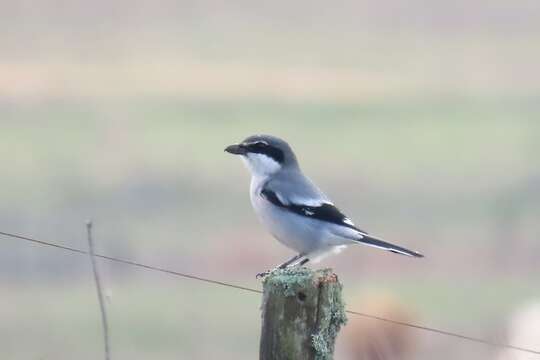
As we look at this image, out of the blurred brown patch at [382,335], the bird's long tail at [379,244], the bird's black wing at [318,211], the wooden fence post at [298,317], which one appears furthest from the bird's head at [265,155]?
the blurred brown patch at [382,335]

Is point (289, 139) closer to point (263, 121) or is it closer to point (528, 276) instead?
point (263, 121)

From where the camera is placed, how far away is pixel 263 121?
24.0 m

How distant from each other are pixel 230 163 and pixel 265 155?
12478 millimetres

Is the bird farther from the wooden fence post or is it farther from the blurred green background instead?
the blurred green background

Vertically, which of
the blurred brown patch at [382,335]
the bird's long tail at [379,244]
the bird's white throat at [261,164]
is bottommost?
the bird's long tail at [379,244]

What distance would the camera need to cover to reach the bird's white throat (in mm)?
9078

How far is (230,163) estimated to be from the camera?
2158 centimetres

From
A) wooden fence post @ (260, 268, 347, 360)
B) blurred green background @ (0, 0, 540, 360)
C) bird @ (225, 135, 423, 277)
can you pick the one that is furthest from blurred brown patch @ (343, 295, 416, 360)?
wooden fence post @ (260, 268, 347, 360)

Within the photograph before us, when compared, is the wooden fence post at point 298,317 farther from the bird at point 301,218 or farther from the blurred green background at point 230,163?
the blurred green background at point 230,163

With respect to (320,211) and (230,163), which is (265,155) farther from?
(230,163)

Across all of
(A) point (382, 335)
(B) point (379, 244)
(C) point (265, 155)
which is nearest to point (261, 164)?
(C) point (265, 155)

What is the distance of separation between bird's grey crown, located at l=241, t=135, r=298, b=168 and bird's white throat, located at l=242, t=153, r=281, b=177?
2 cm

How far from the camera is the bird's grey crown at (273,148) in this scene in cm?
908

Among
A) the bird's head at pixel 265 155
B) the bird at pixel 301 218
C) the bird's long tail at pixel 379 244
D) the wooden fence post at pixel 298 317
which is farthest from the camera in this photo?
the bird's head at pixel 265 155
